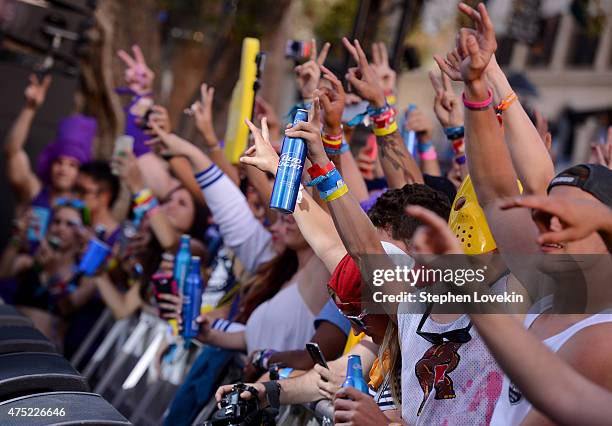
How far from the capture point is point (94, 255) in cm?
632

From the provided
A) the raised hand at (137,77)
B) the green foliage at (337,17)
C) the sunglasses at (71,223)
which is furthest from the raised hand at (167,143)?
the green foliage at (337,17)

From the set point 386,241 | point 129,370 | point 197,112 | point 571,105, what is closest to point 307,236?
point 386,241

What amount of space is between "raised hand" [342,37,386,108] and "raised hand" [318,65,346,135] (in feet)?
0.91

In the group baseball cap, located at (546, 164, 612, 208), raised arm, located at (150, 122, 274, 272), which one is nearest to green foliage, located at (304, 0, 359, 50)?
raised arm, located at (150, 122, 274, 272)

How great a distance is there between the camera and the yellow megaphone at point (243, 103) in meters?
5.09

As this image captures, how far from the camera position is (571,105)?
28.5 metres

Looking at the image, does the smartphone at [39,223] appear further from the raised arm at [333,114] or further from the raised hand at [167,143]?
the raised arm at [333,114]

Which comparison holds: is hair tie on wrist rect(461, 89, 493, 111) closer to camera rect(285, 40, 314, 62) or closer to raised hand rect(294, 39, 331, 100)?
raised hand rect(294, 39, 331, 100)

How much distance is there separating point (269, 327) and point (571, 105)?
2577 centimetres

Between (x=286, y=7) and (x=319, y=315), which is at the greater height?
(x=286, y=7)

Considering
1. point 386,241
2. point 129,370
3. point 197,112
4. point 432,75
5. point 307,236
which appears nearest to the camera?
point 386,241

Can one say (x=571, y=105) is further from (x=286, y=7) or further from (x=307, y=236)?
(x=307, y=236)

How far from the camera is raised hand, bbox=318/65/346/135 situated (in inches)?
145

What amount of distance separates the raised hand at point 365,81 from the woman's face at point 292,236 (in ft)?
1.96
